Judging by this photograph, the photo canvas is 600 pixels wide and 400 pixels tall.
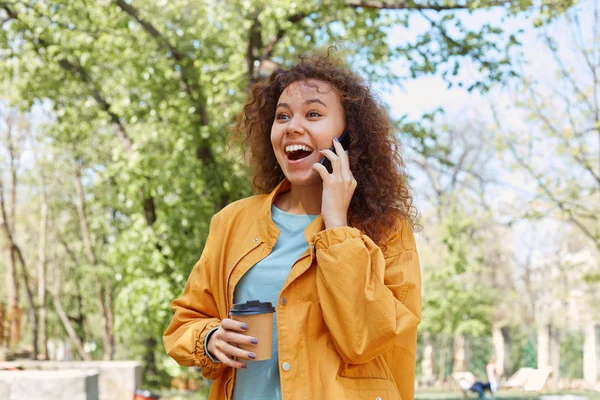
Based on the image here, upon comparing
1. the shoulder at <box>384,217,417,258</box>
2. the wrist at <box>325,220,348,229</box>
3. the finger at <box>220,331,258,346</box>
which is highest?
the wrist at <box>325,220,348,229</box>

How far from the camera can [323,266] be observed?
2.12 meters

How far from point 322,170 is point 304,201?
0.23 meters

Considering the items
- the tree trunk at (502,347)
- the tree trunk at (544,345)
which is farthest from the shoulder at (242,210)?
the tree trunk at (502,347)

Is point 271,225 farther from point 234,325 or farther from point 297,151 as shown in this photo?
point 234,325

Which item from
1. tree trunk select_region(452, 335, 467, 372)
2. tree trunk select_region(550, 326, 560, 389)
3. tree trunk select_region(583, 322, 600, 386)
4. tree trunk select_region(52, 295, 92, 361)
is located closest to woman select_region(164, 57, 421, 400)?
tree trunk select_region(52, 295, 92, 361)

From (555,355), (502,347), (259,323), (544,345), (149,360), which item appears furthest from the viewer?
(502,347)

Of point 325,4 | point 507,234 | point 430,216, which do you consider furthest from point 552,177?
point 507,234

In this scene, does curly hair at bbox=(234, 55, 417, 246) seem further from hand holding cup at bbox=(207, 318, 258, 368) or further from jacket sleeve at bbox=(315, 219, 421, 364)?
hand holding cup at bbox=(207, 318, 258, 368)

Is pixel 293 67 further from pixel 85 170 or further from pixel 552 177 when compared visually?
pixel 85 170

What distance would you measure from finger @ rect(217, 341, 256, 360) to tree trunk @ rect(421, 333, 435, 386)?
28974mm

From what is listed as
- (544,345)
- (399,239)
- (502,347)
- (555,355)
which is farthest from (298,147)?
(502,347)

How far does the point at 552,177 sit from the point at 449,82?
8.77 meters

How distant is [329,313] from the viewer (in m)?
2.12

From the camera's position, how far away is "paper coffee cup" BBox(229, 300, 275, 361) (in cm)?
202
